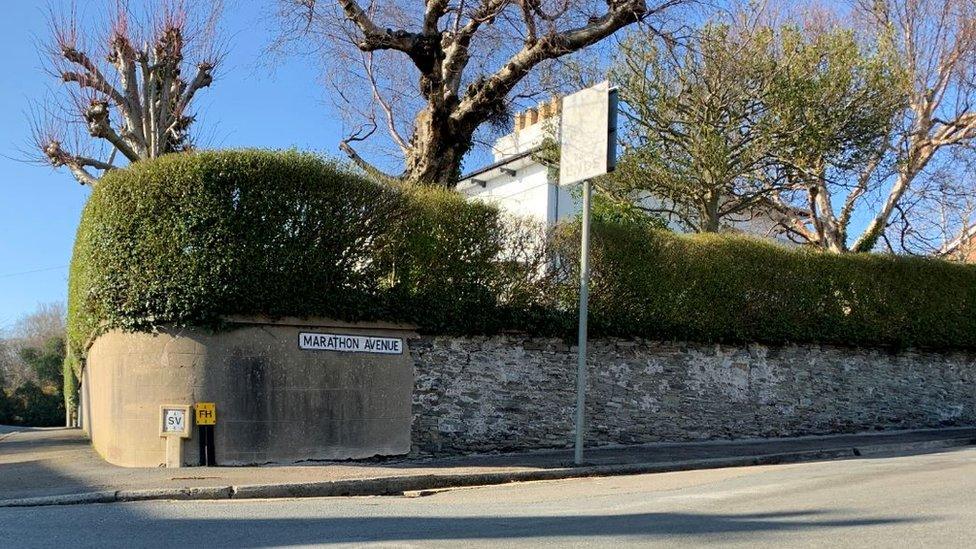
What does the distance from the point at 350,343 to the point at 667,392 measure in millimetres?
6366

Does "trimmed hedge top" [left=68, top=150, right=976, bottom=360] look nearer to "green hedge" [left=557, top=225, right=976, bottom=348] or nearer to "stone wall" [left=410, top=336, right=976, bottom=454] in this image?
"green hedge" [left=557, top=225, right=976, bottom=348]

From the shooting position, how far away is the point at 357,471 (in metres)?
12.2

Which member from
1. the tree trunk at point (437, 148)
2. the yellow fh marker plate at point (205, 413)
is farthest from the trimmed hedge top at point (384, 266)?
the tree trunk at point (437, 148)

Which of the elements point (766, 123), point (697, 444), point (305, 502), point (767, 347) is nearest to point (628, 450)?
point (697, 444)

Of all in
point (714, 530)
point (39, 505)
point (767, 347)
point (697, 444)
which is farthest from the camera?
point (767, 347)

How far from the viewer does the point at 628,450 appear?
15.7 m

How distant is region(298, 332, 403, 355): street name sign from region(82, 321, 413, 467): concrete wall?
0.08 metres

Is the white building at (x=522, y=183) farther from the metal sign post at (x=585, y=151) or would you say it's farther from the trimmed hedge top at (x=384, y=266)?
the metal sign post at (x=585, y=151)

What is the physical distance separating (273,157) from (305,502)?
18.1 feet

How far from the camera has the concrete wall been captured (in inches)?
498

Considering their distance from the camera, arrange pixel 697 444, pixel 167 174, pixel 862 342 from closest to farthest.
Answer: pixel 167 174
pixel 697 444
pixel 862 342

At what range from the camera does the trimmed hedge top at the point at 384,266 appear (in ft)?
41.6

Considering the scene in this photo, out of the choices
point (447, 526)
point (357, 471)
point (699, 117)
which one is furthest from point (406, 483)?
point (699, 117)

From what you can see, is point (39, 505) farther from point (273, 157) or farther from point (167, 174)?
point (273, 157)
